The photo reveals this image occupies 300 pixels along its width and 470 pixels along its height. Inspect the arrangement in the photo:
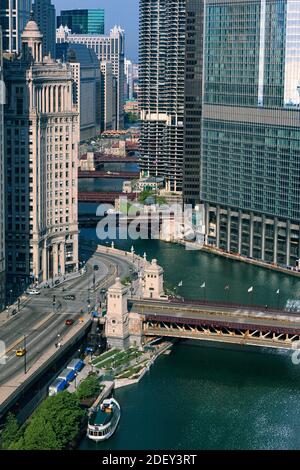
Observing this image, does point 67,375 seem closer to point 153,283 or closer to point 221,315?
point 221,315

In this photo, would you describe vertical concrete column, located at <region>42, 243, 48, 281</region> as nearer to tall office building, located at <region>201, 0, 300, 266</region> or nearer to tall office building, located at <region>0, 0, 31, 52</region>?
tall office building, located at <region>201, 0, 300, 266</region>

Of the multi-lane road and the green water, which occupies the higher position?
the multi-lane road

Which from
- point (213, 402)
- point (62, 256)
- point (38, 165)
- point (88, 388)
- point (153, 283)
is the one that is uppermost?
point (38, 165)

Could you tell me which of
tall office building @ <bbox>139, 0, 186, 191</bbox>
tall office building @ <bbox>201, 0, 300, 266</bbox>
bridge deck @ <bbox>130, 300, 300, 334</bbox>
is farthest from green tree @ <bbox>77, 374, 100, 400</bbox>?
tall office building @ <bbox>139, 0, 186, 191</bbox>

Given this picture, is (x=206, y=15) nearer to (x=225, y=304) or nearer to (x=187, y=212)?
(x=187, y=212)

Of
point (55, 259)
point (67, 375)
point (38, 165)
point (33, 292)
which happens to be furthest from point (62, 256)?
point (67, 375)

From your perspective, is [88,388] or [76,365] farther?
[76,365]
